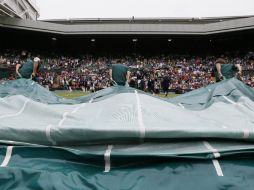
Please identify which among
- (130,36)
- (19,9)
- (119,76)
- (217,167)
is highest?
(19,9)

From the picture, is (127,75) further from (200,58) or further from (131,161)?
(200,58)

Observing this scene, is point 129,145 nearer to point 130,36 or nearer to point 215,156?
point 215,156

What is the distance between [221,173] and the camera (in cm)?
194

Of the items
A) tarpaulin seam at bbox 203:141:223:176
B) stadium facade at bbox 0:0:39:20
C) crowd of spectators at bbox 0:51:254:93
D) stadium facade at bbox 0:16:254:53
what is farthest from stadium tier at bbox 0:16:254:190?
stadium facade at bbox 0:16:254:53

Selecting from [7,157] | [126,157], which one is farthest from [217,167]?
[7,157]

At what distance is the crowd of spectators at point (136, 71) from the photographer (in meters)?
23.7

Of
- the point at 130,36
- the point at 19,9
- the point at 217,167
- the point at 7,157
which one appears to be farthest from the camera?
the point at 130,36

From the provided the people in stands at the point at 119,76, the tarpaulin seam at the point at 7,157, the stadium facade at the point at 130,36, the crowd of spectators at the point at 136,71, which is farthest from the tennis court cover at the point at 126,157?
the stadium facade at the point at 130,36

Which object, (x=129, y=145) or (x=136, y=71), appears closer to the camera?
(x=129, y=145)

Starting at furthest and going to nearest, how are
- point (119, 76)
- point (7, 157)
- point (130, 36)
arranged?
1. point (130, 36)
2. point (119, 76)
3. point (7, 157)

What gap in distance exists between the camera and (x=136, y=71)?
89.5ft

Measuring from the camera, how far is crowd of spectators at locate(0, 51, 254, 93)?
2366cm

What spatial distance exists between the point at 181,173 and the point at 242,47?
31.7m

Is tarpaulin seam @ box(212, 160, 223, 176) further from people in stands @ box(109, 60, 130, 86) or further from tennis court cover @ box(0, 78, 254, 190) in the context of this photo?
people in stands @ box(109, 60, 130, 86)
